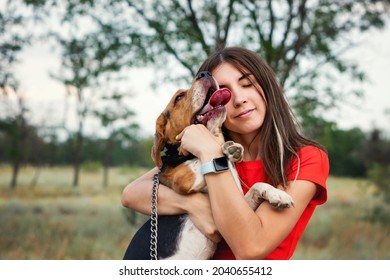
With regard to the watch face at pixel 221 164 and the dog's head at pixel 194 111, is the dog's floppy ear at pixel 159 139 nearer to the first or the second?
the dog's head at pixel 194 111

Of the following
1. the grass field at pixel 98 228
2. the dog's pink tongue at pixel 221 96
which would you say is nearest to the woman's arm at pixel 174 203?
the dog's pink tongue at pixel 221 96

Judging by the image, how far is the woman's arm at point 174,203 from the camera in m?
2.44

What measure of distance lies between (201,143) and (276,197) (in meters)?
0.46

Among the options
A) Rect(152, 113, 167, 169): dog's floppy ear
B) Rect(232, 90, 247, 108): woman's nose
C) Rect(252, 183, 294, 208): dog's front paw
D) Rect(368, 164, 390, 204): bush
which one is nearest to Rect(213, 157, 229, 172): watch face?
Rect(252, 183, 294, 208): dog's front paw

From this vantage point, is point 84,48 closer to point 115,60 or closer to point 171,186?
A: point 115,60

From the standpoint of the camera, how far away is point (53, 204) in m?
16.4

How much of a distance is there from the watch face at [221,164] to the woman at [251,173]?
0.03 m

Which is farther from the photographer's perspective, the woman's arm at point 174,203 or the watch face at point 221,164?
the woman's arm at point 174,203

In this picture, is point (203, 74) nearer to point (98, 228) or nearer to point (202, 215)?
point (202, 215)

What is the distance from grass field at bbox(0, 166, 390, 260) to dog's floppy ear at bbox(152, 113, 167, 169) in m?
6.45

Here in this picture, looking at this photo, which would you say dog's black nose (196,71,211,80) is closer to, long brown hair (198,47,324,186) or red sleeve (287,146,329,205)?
long brown hair (198,47,324,186)

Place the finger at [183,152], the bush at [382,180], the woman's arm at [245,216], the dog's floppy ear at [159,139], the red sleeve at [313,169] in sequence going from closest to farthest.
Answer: the woman's arm at [245,216] → the red sleeve at [313,169] → the finger at [183,152] → the dog's floppy ear at [159,139] → the bush at [382,180]

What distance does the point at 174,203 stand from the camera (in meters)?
2.58

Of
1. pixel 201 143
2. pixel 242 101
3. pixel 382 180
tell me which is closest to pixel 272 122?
pixel 242 101
